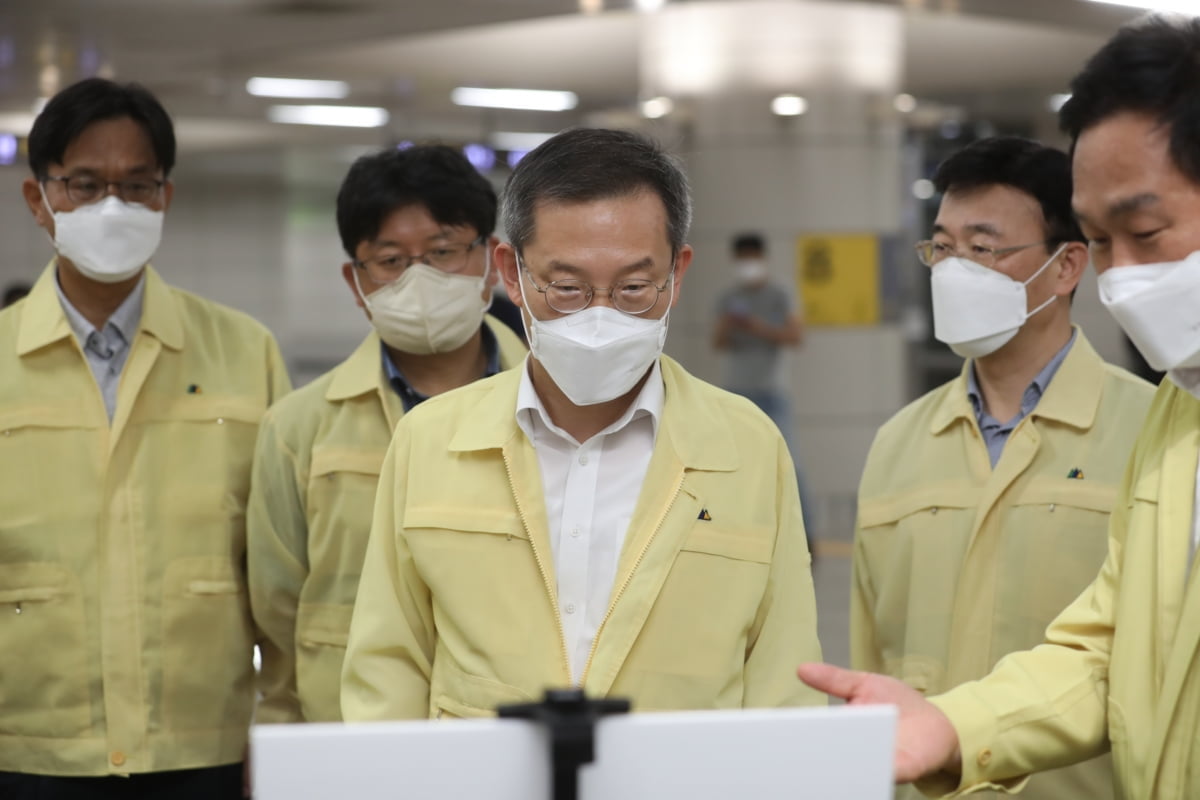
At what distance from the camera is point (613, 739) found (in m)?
1.28

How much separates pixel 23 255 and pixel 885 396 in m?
11.7

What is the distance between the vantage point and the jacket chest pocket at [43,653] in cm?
291

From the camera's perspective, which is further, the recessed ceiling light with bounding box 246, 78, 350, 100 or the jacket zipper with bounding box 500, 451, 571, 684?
the recessed ceiling light with bounding box 246, 78, 350, 100

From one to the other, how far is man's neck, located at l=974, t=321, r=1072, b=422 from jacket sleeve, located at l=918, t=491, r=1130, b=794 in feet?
2.97

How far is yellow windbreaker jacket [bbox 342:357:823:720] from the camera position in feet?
6.64

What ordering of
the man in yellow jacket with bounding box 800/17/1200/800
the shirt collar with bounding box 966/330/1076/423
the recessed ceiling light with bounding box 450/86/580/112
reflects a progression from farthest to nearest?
1. the recessed ceiling light with bounding box 450/86/580/112
2. the shirt collar with bounding box 966/330/1076/423
3. the man in yellow jacket with bounding box 800/17/1200/800

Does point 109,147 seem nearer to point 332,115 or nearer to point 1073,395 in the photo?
point 1073,395

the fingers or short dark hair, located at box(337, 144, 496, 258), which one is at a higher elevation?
short dark hair, located at box(337, 144, 496, 258)

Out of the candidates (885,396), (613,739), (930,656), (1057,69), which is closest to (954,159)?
(930,656)

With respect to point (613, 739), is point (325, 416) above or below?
above

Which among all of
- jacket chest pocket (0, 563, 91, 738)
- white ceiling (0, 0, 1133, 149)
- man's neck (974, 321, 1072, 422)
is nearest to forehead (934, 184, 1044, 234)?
man's neck (974, 321, 1072, 422)

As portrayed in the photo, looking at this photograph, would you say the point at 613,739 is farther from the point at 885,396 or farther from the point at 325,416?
the point at 885,396

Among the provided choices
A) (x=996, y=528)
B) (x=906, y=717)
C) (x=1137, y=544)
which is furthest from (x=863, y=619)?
(x=906, y=717)

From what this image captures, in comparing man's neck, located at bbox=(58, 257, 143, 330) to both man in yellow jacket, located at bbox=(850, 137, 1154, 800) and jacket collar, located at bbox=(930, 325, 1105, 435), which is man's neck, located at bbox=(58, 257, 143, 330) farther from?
jacket collar, located at bbox=(930, 325, 1105, 435)
